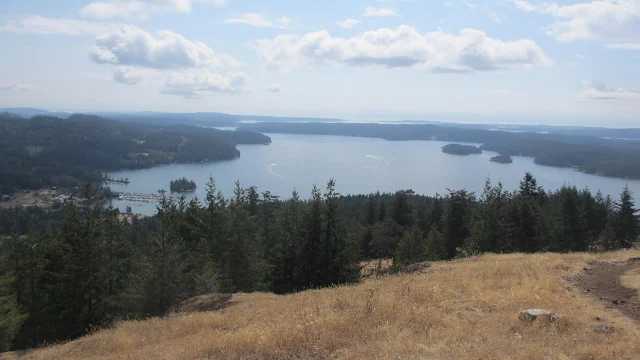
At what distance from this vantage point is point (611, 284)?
1397 centimetres

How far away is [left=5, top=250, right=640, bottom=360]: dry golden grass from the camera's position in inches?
351

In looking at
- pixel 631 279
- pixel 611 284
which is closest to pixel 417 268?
pixel 611 284

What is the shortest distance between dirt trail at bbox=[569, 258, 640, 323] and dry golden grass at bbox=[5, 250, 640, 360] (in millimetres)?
415

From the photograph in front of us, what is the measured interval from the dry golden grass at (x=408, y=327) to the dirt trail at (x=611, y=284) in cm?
42

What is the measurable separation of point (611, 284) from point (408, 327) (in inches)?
313

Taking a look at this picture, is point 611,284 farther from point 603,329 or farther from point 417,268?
point 417,268

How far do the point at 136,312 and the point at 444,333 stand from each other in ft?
64.5

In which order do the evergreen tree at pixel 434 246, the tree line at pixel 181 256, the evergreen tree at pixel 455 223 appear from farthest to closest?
the evergreen tree at pixel 455 223, the evergreen tree at pixel 434 246, the tree line at pixel 181 256

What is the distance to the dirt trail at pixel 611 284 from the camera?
11.5 meters

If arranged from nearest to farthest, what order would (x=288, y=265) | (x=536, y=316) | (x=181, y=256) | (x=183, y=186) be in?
(x=536, y=316) → (x=181, y=256) → (x=288, y=265) → (x=183, y=186)

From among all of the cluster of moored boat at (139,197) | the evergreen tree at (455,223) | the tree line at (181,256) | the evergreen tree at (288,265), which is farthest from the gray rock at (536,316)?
the cluster of moored boat at (139,197)

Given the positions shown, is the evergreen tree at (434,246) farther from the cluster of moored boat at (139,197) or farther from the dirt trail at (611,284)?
the cluster of moored boat at (139,197)

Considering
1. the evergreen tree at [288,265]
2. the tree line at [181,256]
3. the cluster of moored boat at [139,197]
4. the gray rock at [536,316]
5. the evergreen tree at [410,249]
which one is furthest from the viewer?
the cluster of moored boat at [139,197]

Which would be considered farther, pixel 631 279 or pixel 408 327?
pixel 631 279
